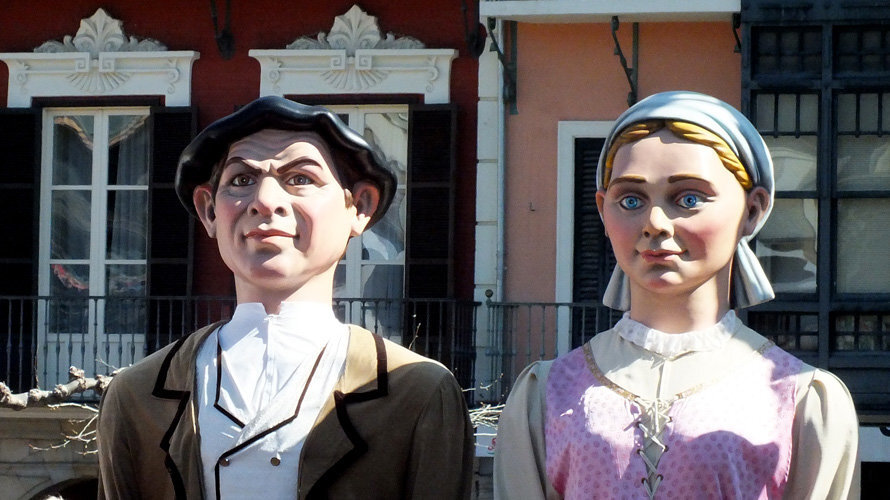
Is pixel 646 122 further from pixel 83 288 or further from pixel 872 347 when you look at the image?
pixel 83 288

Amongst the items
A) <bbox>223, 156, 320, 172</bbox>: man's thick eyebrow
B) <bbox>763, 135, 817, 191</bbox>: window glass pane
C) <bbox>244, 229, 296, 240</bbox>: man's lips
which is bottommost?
<bbox>244, 229, 296, 240</bbox>: man's lips

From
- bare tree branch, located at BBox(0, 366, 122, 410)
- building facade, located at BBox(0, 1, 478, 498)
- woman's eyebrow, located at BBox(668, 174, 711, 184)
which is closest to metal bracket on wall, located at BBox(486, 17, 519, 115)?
building facade, located at BBox(0, 1, 478, 498)

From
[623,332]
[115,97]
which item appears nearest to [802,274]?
[115,97]

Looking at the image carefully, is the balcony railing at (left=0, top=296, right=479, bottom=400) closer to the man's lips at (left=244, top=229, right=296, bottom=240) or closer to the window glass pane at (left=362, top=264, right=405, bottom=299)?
the window glass pane at (left=362, top=264, right=405, bottom=299)

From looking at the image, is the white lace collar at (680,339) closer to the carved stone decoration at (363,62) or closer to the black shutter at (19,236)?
the carved stone decoration at (363,62)

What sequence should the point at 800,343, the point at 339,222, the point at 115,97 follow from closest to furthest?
1. the point at 339,222
2. the point at 800,343
3. the point at 115,97

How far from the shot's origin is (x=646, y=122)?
4.06 metres

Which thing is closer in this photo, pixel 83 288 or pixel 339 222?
pixel 339 222

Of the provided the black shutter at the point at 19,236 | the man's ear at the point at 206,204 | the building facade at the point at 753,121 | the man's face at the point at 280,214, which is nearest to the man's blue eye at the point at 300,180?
the man's face at the point at 280,214

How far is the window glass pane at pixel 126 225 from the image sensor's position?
473 inches

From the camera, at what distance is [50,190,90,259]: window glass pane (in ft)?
39.7

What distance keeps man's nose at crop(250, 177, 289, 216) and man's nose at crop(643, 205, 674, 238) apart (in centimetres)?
91

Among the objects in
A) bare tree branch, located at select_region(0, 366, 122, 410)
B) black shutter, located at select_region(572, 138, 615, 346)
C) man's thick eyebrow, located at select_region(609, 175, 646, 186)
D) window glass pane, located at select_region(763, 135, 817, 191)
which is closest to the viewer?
man's thick eyebrow, located at select_region(609, 175, 646, 186)

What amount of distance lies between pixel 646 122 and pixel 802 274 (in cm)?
709
